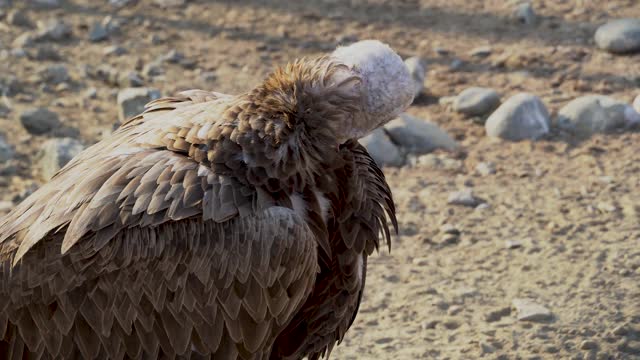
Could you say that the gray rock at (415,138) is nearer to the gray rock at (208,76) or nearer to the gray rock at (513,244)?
the gray rock at (513,244)

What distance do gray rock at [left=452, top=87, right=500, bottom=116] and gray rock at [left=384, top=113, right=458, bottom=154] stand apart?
45cm

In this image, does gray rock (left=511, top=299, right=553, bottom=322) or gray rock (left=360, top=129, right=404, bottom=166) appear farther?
gray rock (left=360, top=129, right=404, bottom=166)

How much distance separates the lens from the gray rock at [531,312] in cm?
538

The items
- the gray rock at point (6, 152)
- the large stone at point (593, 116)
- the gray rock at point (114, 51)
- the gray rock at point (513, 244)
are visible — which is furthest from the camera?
the gray rock at point (114, 51)

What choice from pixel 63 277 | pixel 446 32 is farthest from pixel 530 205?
pixel 63 277

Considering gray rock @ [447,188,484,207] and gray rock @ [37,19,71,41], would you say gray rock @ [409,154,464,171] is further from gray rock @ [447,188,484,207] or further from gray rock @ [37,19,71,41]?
gray rock @ [37,19,71,41]

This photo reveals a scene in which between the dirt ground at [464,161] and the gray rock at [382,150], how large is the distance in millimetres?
83

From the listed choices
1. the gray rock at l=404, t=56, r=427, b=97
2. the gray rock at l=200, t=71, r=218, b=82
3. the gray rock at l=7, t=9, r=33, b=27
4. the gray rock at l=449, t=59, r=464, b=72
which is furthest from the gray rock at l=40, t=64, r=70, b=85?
the gray rock at l=449, t=59, r=464, b=72

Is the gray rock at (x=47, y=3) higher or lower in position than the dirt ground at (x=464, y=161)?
higher

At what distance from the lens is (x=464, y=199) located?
6.54 m

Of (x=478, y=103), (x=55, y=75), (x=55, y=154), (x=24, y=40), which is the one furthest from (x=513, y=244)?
(x=24, y=40)

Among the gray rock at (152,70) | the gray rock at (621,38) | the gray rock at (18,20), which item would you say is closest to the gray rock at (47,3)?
the gray rock at (18,20)

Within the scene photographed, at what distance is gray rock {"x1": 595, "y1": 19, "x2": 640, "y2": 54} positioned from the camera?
827 centimetres

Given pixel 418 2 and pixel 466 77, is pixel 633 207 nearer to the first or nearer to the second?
pixel 466 77
